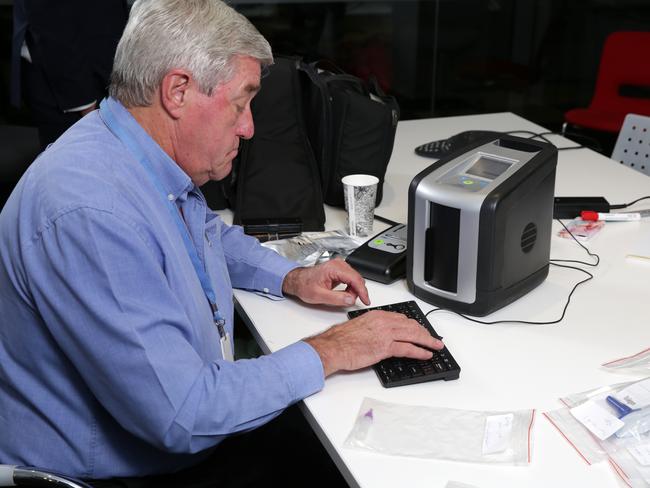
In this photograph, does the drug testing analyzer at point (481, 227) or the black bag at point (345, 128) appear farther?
the black bag at point (345, 128)

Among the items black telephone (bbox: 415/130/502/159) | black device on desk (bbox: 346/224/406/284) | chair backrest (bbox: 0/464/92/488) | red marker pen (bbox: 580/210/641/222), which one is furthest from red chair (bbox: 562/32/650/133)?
chair backrest (bbox: 0/464/92/488)

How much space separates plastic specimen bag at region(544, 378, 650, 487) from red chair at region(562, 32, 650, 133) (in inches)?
109

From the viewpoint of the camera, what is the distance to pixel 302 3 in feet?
14.0

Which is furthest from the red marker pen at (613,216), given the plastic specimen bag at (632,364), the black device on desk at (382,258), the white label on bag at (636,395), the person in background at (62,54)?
the person in background at (62,54)

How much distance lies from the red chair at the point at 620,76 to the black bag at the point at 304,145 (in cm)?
214

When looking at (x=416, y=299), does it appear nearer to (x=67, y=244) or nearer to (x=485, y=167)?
(x=485, y=167)

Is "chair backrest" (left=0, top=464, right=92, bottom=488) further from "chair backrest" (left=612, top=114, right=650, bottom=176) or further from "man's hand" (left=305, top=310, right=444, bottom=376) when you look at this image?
"chair backrest" (left=612, top=114, right=650, bottom=176)

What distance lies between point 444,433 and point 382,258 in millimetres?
569

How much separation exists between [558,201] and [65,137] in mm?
1246

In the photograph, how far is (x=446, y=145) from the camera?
2.43m

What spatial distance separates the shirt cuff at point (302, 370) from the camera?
4.00 ft

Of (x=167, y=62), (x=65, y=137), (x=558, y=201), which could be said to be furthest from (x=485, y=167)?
(x=65, y=137)

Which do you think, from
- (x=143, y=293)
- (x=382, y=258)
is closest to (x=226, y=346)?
(x=143, y=293)

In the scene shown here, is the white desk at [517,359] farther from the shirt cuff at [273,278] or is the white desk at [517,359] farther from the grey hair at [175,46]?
the grey hair at [175,46]
